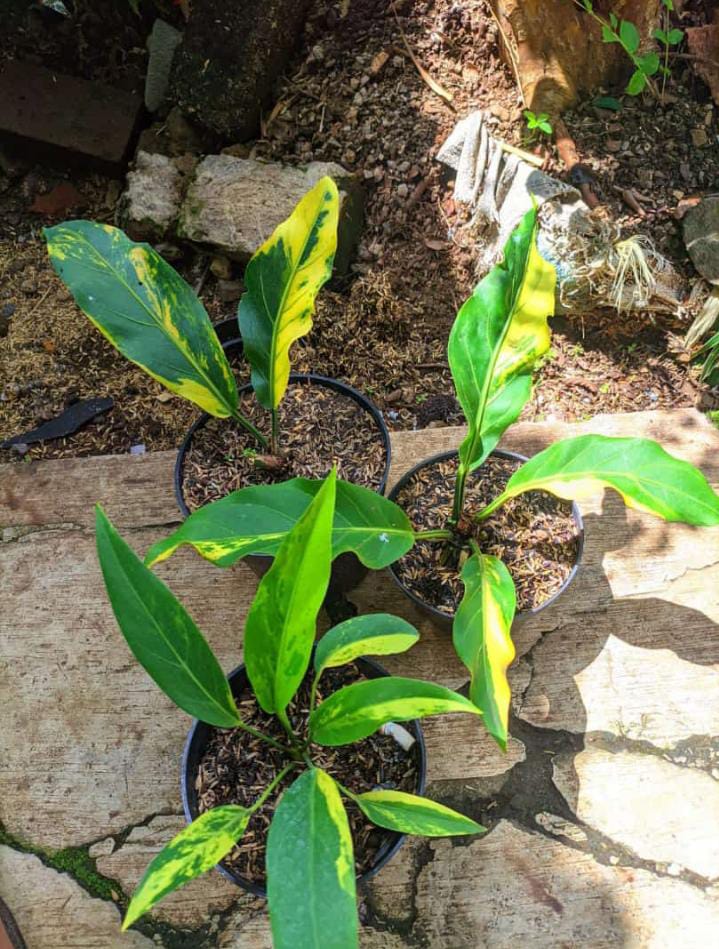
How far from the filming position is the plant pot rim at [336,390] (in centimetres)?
143

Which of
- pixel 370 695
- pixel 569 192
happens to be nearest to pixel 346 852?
pixel 370 695

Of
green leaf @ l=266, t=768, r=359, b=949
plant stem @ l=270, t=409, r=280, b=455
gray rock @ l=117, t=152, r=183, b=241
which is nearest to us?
green leaf @ l=266, t=768, r=359, b=949

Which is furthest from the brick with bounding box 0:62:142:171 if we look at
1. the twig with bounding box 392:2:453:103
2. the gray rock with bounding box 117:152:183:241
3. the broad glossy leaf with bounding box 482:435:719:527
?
the broad glossy leaf with bounding box 482:435:719:527

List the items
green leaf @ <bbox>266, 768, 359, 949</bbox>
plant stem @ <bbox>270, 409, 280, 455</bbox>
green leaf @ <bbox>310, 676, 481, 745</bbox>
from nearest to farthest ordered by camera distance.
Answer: green leaf @ <bbox>266, 768, 359, 949</bbox> < green leaf @ <bbox>310, 676, 481, 745</bbox> < plant stem @ <bbox>270, 409, 280, 455</bbox>

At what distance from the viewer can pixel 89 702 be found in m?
1.46

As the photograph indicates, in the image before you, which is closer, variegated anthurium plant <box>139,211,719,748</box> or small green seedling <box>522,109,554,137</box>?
variegated anthurium plant <box>139,211,719,748</box>

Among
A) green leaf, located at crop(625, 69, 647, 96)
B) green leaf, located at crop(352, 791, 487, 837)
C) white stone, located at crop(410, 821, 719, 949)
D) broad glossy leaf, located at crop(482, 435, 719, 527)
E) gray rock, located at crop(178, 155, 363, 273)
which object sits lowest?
white stone, located at crop(410, 821, 719, 949)

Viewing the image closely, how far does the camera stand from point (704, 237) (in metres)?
1.93

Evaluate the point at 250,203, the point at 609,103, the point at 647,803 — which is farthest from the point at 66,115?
the point at 647,803

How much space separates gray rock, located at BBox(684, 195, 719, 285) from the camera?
1.90 m

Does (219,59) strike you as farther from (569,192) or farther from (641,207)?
(641,207)

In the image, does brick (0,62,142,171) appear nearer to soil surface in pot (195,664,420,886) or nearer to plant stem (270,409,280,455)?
plant stem (270,409,280,455)

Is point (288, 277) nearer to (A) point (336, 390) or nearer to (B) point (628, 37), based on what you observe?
(A) point (336, 390)

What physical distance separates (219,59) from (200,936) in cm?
214
